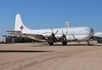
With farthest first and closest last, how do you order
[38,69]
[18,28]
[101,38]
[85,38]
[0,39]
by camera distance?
[0,39] < [101,38] < [18,28] < [85,38] < [38,69]

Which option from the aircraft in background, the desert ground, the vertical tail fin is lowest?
the desert ground

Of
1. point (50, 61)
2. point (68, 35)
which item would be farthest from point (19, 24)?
A: point (50, 61)

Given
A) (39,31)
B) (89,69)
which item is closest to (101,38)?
(39,31)

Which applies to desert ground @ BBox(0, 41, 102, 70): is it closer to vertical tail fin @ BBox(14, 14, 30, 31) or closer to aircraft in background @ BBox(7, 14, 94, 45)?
aircraft in background @ BBox(7, 14, 94, 45)

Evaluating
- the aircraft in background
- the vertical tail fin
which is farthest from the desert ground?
the vertical tail fin

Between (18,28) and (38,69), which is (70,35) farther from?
(38,69)

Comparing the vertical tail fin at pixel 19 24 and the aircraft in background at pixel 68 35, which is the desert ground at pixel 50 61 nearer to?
the aircraft in background at pixel 68 35

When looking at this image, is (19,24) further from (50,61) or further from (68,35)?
(50,61)

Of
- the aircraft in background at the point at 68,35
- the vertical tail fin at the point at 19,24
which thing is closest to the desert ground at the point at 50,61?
the aircraft in background at the point at 68,35

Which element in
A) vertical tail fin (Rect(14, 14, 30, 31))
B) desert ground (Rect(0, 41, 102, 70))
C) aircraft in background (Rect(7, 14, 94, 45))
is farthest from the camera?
vertical tail fin (Rect(14, 14, 30, 31))

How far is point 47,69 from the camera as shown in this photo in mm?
9547

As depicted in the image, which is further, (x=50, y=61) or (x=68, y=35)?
(x=68, y=35)

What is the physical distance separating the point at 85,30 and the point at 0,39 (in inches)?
2651

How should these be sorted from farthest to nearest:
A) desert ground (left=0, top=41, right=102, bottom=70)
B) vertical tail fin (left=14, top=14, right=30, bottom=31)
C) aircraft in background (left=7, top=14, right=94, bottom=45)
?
vertical tail fin (left=14, top=14, right=30, bottom=31) < aircraft in background (left=7, top=14, right=94, bottom=45) < desert ground (left=0, top=41, right=102, bottom=70)
